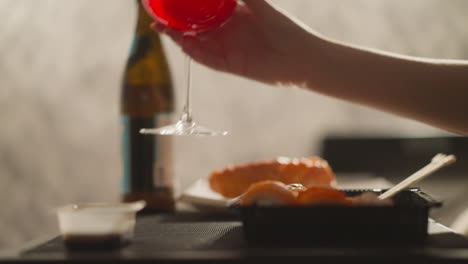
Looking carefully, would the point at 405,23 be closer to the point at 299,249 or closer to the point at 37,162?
the point at 37,162

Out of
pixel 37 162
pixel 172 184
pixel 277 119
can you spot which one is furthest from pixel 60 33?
pixel 172 184

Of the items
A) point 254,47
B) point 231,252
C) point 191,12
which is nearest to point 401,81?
point 254,47

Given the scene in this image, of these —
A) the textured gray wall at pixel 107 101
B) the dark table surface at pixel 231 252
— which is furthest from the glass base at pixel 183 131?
the textured gray wall at pixel 107 101

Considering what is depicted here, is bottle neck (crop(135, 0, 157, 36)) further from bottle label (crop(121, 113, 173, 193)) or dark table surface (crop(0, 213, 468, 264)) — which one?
dark table surface (crop(0, 213, 468, 264))

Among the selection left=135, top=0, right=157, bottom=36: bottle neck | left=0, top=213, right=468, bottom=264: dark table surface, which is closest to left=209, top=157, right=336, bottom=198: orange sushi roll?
left=135, top=0, right=157, bottom=36: bottle neck

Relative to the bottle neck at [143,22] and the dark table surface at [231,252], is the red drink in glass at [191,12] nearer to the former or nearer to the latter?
the bottle neck at [143,22]

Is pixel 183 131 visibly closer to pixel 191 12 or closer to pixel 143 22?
pixel 191 12

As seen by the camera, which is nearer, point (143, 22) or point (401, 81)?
point (401, 81)
